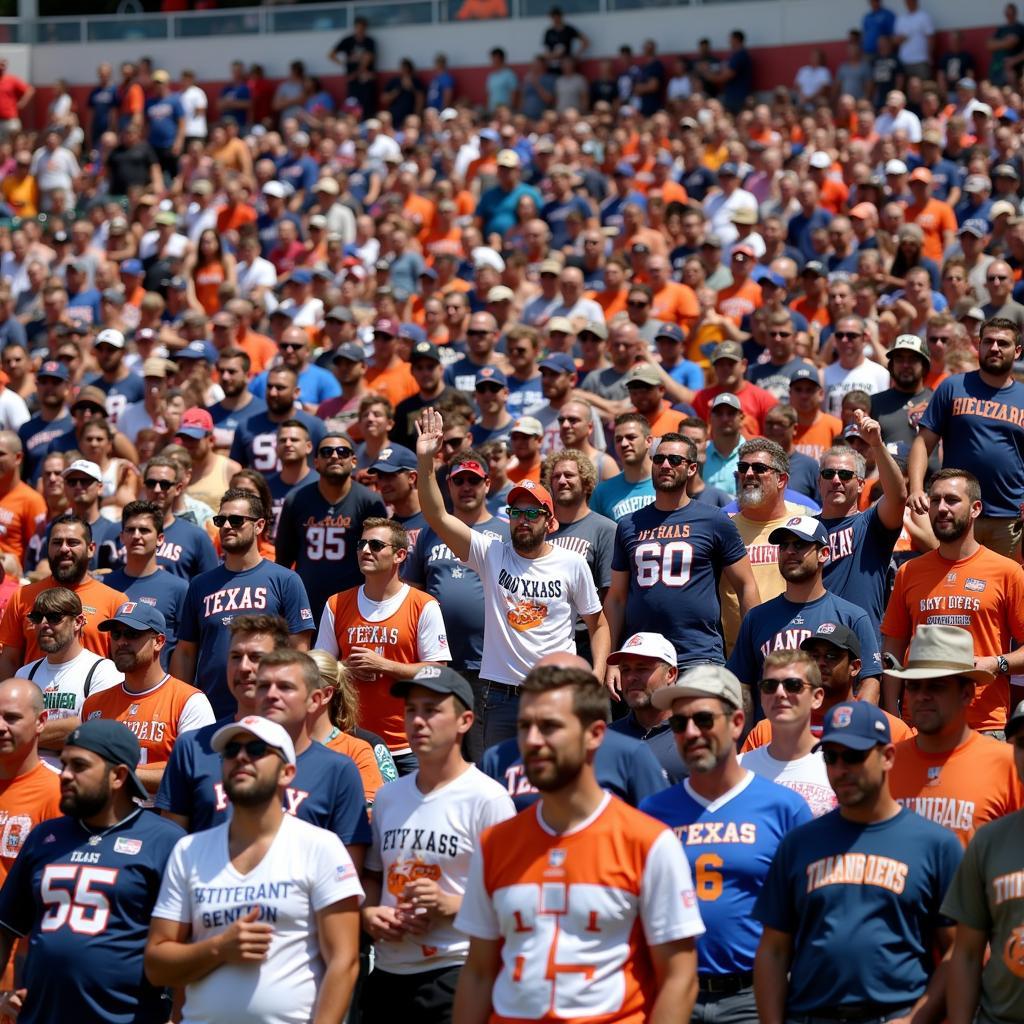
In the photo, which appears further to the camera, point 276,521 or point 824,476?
point 276,521

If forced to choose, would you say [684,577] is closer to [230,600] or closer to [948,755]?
[230,600]

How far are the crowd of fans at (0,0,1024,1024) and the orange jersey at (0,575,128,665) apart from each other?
29mm

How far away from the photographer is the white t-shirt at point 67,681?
8562 mm

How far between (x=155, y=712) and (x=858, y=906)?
373 centimetres

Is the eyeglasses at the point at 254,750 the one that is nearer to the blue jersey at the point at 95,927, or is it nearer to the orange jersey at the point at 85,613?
the blue jersey at the point at 95,927

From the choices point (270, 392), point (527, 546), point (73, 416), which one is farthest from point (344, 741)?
point (73, 416)

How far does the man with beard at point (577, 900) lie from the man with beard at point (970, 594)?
3.04 meters

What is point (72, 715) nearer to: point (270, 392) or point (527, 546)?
point (527, 546)

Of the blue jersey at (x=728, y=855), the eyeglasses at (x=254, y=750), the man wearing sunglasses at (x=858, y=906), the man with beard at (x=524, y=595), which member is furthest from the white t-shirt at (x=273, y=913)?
the man with beard at (x=524, y=595)

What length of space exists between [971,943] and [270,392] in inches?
300

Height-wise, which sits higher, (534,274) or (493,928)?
(534,274)

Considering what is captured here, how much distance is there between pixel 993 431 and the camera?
32.9 feet

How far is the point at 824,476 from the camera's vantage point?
9203mm

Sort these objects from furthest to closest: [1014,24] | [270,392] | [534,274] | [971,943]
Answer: [1014,24] → [534,274] → [270,392] → [971,943]
